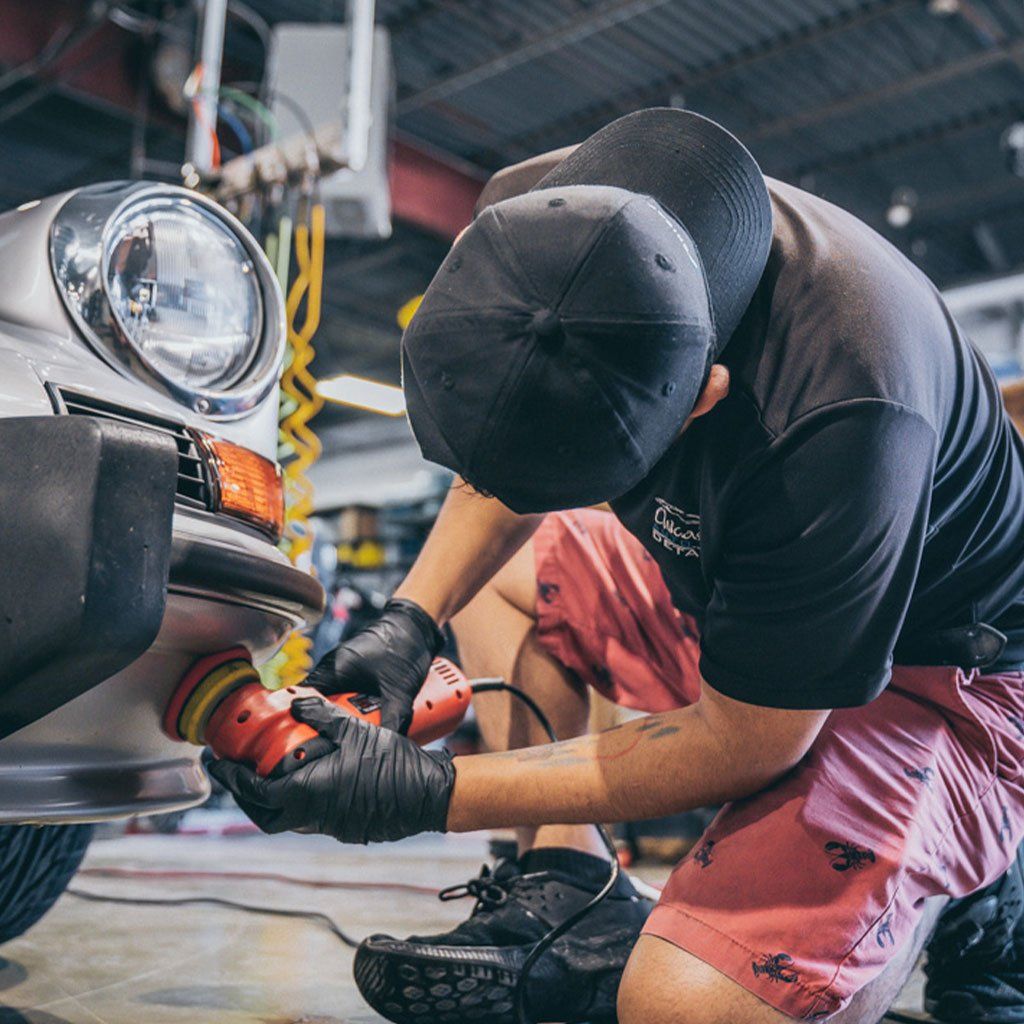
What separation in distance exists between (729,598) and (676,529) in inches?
4.5

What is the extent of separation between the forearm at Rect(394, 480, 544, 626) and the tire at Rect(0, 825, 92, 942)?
500 millimetres

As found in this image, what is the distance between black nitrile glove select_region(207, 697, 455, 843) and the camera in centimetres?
101

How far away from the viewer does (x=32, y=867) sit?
4.43 ft

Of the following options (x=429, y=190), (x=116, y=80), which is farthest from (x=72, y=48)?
(x=429, y=190)

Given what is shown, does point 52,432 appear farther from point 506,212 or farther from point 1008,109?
point 1008,109

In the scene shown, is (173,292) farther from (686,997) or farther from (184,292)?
(686,997)

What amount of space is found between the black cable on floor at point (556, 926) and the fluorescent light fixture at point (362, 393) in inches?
358

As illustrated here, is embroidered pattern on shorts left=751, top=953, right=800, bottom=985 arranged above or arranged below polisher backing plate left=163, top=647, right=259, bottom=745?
below

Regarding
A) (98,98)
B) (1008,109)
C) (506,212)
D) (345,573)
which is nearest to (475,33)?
(98,98)

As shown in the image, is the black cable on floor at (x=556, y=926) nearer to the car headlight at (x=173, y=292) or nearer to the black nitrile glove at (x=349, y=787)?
the black nitrile glove at (x=349, y=787)

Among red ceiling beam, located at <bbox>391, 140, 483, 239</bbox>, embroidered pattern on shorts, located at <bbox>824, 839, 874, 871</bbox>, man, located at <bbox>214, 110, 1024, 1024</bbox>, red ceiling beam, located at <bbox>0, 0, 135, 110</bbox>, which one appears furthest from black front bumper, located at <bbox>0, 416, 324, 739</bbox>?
red ceiling beam, located at <bbox>391, 140, 483, 239</bbox>

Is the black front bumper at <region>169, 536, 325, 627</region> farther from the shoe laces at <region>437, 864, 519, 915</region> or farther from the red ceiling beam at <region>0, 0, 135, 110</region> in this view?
the red ceiling beam at <region>0, 0, 135, 110</region>

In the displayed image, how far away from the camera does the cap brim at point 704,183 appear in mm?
918

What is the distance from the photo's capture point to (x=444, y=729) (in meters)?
1.26
